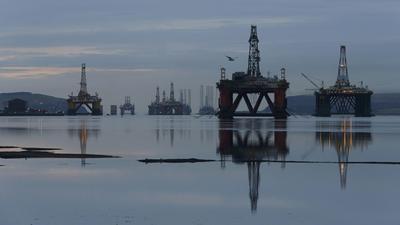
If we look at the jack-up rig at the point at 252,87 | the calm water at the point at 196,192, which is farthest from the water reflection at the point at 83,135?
the jack-up rig at the point at 252,87

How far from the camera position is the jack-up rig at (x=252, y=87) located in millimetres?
153500

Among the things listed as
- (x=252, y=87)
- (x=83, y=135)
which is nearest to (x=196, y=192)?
(x=83, y=135)

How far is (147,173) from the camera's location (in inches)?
1265

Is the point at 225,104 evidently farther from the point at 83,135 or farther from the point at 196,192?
the point at 196,192

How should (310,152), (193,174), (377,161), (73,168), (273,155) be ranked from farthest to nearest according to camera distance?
(310,152) < (273,155) < (377,161) < (73,168) < (193,174)

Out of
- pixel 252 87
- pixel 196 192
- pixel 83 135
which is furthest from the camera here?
pixel 252 87

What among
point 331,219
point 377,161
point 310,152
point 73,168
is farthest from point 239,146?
point 331,219

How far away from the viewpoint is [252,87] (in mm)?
152625

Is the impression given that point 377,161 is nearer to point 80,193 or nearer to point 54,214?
point 80,193

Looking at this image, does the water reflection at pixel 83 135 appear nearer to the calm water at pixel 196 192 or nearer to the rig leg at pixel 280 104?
the calm water at pixel 196 192

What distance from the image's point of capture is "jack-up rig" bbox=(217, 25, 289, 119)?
15350 cm

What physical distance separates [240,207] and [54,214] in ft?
17.4

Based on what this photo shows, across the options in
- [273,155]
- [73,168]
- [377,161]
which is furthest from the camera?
[273,155]

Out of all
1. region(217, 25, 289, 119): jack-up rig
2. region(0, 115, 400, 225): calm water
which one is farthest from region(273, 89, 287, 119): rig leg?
region(0, 115, 400, 225): calm water
